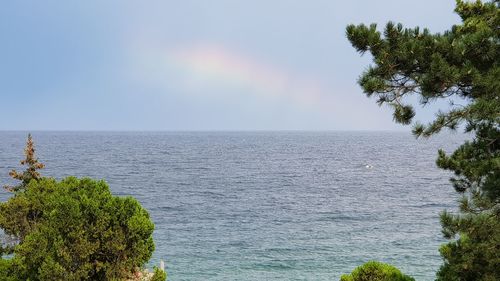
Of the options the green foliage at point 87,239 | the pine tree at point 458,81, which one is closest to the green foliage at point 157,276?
the green foliage at point 87,239

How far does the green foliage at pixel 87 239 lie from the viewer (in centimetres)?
1695

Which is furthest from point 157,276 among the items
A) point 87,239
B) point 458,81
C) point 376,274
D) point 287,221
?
point 287,221

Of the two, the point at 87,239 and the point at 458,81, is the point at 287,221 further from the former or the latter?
the point at 458,81

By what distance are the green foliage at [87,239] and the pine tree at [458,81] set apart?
11297 mm

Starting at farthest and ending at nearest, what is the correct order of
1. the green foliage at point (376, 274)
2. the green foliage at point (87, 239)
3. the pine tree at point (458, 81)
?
1. the green foliage at point (376, 274)
2. the green foliage at point (87, 239)
3. the pine tree at point (458, 81)

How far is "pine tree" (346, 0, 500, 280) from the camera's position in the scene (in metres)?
10.8

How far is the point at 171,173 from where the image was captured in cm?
10906

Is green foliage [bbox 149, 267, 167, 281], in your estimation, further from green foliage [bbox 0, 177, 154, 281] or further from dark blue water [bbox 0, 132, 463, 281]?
dark blue water [bbox 0, 132, 463, 281]

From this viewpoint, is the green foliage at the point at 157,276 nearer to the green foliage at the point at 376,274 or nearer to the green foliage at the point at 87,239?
the green foliage at the point at 87,239

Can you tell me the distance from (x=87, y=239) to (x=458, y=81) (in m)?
14.4

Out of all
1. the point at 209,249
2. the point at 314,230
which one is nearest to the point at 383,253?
the point at 314,230

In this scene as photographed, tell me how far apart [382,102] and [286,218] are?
47.1 metres

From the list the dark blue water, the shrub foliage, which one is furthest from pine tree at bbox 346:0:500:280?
the shrub foliage

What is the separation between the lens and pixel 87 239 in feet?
56.7
